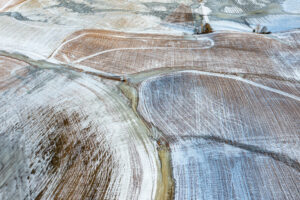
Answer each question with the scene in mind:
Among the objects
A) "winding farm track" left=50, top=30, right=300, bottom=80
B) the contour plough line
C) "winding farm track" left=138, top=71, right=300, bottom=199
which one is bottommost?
"winding farm track" left=138, top=71, right=300, bottom=199

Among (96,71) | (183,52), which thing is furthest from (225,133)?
(96,71)

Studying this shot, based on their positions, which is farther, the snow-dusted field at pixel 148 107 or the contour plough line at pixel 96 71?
the contour plough line at pixel 96 71

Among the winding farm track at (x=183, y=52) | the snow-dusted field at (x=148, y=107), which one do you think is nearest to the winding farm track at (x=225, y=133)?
the snow-dusted field at (x=148, y=107)

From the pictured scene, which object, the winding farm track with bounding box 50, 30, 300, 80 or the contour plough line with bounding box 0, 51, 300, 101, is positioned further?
the winding farm track with bounding box 50, 30, 300, 80

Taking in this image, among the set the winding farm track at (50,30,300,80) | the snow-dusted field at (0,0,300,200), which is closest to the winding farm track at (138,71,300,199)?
the snow-dusted field at (0,0,300,200)

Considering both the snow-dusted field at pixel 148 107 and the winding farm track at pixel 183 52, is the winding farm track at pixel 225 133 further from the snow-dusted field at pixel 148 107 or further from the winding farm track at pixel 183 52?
the winding farm track at pixel 183 52

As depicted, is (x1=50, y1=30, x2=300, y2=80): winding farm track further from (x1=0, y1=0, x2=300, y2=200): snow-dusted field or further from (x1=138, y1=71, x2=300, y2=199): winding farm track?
(x1=138, y1=71, x2=300, y2=199): winding farm track

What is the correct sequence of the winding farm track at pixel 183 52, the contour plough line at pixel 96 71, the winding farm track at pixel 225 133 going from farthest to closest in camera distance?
the winding farm track at pixel 183 52, the contour plough line at pixel 96 71, the winding farm track at pixel 225 133

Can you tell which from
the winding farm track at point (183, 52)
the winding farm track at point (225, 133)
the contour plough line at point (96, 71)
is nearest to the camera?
the winding farm track at point (225, 133)
